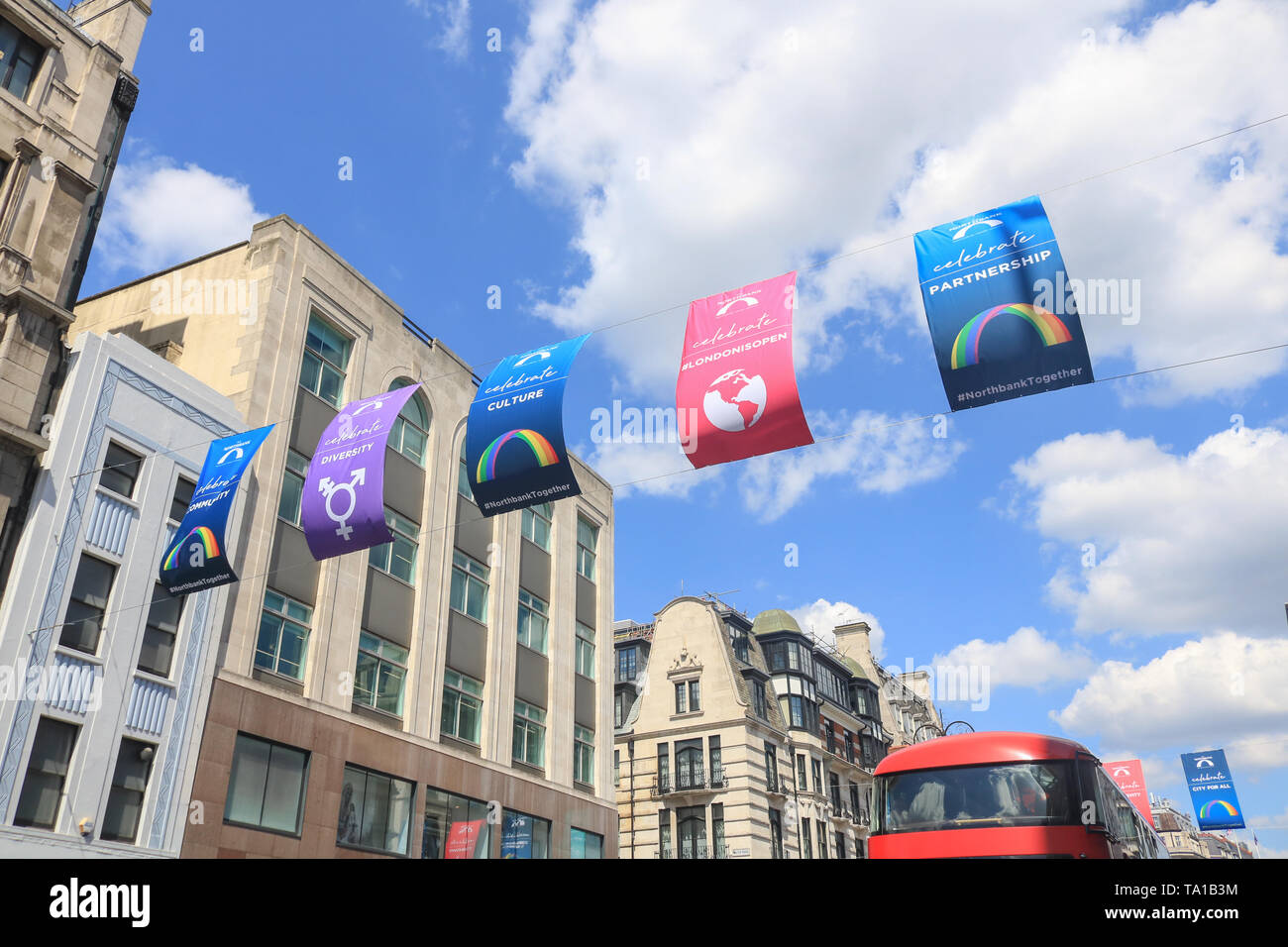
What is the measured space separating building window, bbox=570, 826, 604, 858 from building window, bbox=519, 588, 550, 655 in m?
7.20

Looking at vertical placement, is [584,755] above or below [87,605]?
above

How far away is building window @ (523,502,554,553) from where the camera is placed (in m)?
36.9

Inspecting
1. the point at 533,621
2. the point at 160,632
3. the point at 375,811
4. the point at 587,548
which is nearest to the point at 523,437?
the point at 160,632

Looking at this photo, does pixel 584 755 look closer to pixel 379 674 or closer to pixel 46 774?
pixel 379 674

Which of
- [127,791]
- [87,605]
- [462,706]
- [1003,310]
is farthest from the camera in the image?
[462,706]

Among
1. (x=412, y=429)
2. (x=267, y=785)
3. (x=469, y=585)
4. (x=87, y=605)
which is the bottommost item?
(x=267, y=785)

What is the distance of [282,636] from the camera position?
24078 mm

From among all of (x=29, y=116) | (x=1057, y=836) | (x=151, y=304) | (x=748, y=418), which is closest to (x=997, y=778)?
(x=1057, y=836)

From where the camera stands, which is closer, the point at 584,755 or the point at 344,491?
the point at 344,491

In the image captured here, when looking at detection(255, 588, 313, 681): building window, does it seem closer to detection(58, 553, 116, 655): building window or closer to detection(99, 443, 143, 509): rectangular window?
detection(58, 553, 116, 655): building window

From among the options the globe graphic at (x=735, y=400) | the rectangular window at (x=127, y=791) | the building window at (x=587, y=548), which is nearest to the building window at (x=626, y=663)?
the building window at (x=587, y=548)

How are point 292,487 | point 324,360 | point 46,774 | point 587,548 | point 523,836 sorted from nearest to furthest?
point 46,774, point 292,487, point 324,360, point 523,836, point 587,548

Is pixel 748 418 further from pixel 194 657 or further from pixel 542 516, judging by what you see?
pixel 542 516

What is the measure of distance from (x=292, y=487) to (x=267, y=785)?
7.96m
